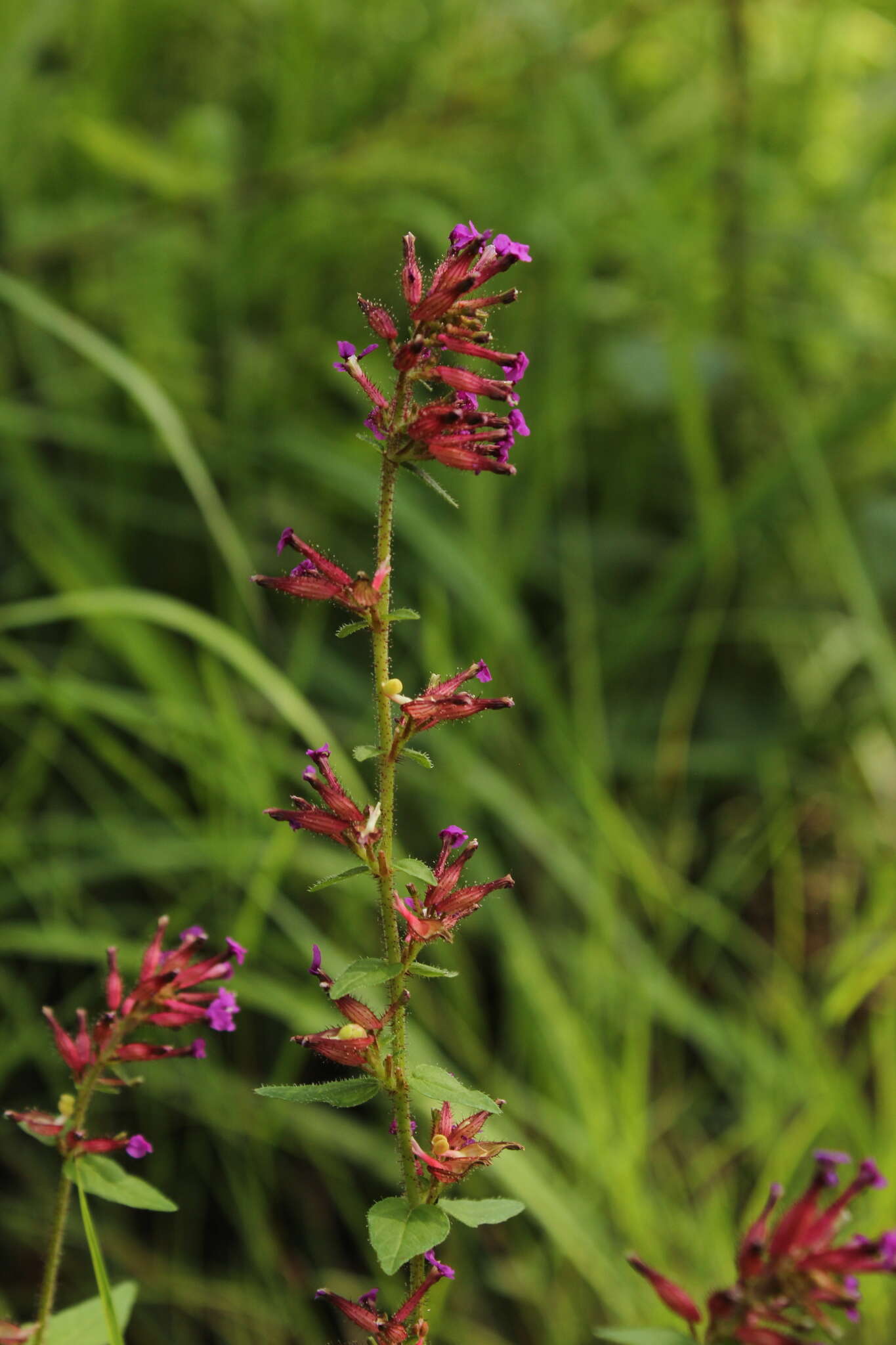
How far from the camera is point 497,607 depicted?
2031mm

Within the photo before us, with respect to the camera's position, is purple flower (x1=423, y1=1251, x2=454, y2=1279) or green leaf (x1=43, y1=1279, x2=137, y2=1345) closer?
purple flower (x1=423, y1=1251, x2=454, y2=1279)

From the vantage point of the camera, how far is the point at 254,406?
2430 mm

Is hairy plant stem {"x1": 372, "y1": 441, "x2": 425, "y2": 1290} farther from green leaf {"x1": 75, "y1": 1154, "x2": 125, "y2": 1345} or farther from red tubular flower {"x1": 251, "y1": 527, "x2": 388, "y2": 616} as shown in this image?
green leaf {"x1": 75, "y1": 1154, "x2": 125, "y2": 1345}

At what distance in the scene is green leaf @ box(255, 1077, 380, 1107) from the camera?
0.64m

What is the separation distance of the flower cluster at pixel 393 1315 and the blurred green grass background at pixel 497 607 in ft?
2.88

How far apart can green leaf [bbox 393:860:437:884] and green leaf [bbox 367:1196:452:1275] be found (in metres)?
0.17

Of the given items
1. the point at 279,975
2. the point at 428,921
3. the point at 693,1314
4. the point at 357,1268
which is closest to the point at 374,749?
the point at 428,921

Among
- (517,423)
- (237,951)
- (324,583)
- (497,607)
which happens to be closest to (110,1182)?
A: (237,951)

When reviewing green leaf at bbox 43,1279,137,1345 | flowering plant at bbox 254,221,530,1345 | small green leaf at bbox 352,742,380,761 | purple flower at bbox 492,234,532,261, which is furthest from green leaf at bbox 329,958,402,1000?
purple flower at bbox 492,234,532,261

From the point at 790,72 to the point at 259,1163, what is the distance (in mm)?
2593

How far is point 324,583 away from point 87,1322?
1.59 feet

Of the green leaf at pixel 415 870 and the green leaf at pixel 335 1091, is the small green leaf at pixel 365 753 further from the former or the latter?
the green leaf at pixel 335 1091

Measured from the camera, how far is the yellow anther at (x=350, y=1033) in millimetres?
667

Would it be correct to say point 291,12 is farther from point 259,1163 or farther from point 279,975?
point 259,1163
